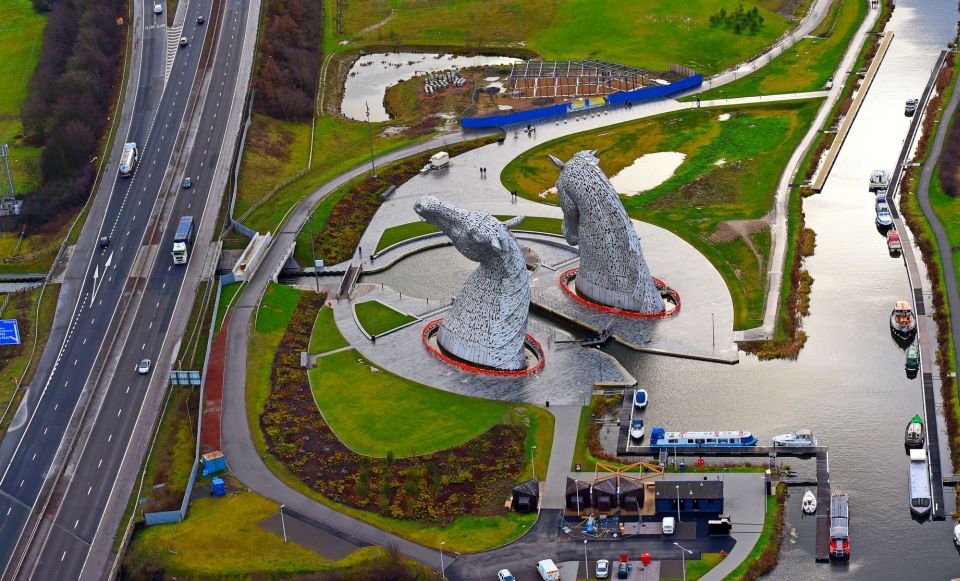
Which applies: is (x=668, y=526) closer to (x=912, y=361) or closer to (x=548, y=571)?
(x=548, y=571)

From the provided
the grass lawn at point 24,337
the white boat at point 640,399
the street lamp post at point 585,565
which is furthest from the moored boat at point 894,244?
the grass lawn at point 24,337

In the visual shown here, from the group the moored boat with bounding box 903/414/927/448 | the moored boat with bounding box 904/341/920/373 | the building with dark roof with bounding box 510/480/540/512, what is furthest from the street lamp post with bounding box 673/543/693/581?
the moored boat with bounding box 904/341/920/373

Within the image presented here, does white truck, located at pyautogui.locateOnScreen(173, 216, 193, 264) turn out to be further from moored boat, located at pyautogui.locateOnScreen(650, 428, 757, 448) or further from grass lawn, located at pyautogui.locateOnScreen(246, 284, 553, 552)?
moored boat, located at pyautogui.locateOnScreen(650, 428, 757, 448)

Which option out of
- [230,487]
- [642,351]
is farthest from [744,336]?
[230,487]

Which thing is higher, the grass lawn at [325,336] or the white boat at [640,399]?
the grass lawn at [325,336]

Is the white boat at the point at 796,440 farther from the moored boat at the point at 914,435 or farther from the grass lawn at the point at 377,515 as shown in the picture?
the grass lawn at the point at 377,515

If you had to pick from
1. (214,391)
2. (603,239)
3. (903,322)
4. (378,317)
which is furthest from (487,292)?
(903,322)

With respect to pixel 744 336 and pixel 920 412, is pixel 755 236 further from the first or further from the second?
pixel 920 412
